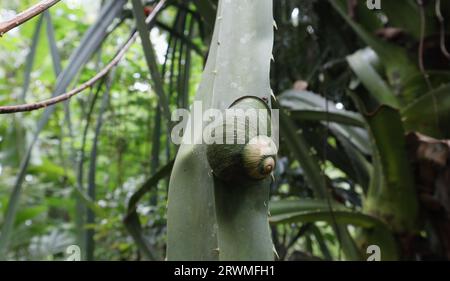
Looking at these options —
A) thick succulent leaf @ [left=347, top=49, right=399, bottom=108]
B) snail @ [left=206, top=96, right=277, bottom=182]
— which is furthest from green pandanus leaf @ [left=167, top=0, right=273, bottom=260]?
thick succulent leaf @ [left=347, top=49, right=399, bottom=108]

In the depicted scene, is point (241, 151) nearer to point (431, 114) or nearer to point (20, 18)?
point (20, 18)

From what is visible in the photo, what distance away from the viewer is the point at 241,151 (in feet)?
0.88

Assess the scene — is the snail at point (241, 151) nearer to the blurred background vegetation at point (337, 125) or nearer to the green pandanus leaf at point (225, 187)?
the green pandanus leaf at point (225, 187)

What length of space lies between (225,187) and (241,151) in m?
0.02

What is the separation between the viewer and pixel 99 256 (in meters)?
1.24

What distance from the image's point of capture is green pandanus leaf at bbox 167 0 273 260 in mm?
267

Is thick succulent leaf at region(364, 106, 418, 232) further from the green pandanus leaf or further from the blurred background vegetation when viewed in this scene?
the green pandanus leaf

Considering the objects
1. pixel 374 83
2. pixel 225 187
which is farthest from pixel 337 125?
pixel 225 187

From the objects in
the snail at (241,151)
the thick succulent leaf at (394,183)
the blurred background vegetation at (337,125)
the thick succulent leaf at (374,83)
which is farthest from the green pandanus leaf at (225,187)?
the thick succulent leaf at (374,83)

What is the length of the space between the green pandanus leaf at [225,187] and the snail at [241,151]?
0.04 feet

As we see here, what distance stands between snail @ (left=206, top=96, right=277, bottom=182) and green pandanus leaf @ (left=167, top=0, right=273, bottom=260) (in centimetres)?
1
